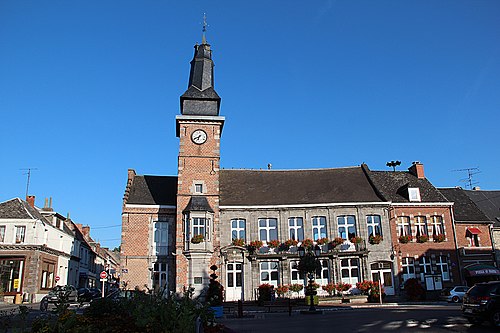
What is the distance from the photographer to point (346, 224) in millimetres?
30938

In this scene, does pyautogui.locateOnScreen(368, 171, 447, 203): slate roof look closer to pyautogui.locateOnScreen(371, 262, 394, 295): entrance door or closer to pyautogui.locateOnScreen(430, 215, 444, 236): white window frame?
pyautogui.locateOnScreen(430, 215, 444, 236): white window frame

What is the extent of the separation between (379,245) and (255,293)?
30.7 ft

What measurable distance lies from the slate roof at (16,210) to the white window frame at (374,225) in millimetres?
25670

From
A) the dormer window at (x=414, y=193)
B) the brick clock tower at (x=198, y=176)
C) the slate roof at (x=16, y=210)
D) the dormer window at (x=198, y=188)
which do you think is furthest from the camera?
the slate roof at (x=16, y=210)

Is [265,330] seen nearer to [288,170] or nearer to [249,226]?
[249,226]

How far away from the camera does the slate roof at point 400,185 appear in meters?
32.6

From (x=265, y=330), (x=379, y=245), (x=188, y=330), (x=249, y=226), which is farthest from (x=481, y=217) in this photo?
(x=188, y=330)

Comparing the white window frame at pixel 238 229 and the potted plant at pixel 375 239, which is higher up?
the white window frame at pixel 238 229

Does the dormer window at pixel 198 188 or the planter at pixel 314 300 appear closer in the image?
the planter at pixel 314 300

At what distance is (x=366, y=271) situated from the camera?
96.9 ft

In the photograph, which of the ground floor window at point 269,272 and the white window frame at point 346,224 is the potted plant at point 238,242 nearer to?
the ground floor window at point 269,272

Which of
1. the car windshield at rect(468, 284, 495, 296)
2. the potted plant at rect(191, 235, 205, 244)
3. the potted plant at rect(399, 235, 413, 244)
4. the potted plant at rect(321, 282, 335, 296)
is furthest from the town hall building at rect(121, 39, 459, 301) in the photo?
the car windshield at rect(468, 284, 495, 296)

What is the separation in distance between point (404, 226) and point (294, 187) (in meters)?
8.58

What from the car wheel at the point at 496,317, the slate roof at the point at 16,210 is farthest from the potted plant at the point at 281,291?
the slate roof at the point at 16,210
